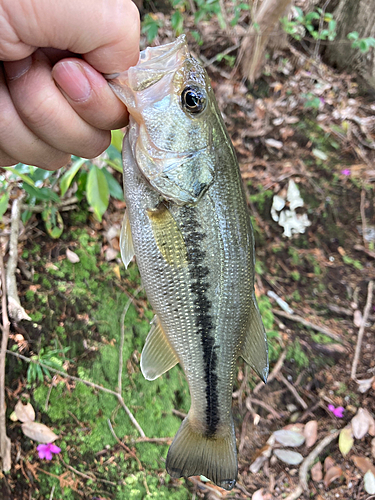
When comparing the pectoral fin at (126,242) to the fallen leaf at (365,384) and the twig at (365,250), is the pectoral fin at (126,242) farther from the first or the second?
the twig at (365,250)

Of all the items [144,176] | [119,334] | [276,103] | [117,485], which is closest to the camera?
[144,176]

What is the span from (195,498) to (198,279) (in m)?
1.89

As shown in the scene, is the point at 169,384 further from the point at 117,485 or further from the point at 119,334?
the point at 117,485

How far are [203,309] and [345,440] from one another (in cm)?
225

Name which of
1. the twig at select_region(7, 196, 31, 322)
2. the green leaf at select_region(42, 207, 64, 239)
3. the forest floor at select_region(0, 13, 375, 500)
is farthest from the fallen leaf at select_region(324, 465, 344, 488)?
the green leaf at select_region(42, 207, 64, 239)

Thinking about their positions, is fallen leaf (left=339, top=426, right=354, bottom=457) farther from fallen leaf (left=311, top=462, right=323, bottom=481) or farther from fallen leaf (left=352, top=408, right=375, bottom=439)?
fallen leaf (left=311, top=462, right=323, bottom=481)

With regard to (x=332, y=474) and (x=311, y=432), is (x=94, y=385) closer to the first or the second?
(x=311, y=432)

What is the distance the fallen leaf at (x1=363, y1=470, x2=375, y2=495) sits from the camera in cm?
257

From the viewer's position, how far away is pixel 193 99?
1369 millimetres

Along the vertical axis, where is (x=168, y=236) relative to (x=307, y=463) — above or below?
above

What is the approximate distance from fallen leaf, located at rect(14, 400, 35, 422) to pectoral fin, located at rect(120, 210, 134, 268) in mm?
1380

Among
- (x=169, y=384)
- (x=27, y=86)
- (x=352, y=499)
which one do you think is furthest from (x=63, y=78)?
(x=352, y=499)

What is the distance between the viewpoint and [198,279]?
1445 mm

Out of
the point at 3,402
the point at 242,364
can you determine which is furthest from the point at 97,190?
the point at 242,364
